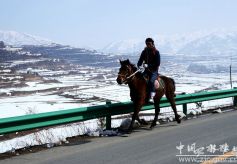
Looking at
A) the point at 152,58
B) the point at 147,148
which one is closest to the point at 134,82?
the point at 152,58

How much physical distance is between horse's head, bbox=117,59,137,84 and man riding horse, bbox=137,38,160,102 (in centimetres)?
66

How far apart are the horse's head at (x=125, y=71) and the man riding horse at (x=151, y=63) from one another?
66 centimetres

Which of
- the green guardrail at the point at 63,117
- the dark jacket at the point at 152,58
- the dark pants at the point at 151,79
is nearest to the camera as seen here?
the green guardrail at the point at 63,117

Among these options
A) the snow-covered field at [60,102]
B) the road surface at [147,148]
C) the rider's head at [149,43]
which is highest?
the rider's head at [149,43]

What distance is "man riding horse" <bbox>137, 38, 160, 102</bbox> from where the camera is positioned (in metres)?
10.7

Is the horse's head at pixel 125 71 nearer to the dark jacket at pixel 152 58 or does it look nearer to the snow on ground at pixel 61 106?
the dark jacket at pixel 152 58

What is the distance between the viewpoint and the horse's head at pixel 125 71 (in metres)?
9.77

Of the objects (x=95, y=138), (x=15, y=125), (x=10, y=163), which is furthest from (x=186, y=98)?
(x=10, y=163)

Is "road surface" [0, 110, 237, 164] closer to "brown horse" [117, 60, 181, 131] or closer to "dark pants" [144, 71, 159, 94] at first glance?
"brown horse" [117, 60, 181, 131]

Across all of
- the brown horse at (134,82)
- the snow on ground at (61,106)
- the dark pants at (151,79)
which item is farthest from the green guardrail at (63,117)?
the dark pants at (151,79)

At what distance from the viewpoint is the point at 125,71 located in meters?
9.98

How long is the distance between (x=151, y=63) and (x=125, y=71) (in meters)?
1.15

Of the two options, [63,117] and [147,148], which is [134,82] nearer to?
[63,117]

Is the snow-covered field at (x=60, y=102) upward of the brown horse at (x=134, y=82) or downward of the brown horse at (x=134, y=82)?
downward
